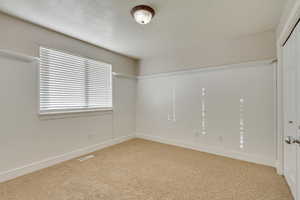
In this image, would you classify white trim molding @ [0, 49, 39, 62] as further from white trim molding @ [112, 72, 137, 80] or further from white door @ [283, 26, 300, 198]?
white door @ [283, 26, 300, 198]

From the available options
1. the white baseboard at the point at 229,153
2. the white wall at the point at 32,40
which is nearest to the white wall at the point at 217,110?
the white baseboard at the point at 229,153

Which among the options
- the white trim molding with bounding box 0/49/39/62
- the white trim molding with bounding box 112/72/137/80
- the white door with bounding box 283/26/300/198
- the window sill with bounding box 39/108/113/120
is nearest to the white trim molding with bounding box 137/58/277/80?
the white trim molding with bounding box 112/72/137/80

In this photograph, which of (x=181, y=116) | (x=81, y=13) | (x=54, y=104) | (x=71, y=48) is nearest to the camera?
(x=81, y=13)

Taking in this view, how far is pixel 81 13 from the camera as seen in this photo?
2111 mm

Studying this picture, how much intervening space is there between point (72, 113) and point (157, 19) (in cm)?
247

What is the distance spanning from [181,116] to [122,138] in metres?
1.84

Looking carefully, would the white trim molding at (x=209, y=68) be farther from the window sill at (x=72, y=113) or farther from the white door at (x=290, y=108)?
the window sill at (x=72, y=113)

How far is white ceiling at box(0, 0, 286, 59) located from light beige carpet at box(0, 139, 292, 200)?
2535 mm

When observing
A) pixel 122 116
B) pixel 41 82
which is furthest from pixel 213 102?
pixel 41 82

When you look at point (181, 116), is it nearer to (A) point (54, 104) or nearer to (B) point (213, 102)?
(B) point (213, 102)

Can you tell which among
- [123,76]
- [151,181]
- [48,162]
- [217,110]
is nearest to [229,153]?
[217,110]

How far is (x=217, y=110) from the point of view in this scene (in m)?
3.21

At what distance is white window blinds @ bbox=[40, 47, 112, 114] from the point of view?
8.60 feet

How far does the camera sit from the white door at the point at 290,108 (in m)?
1.72
